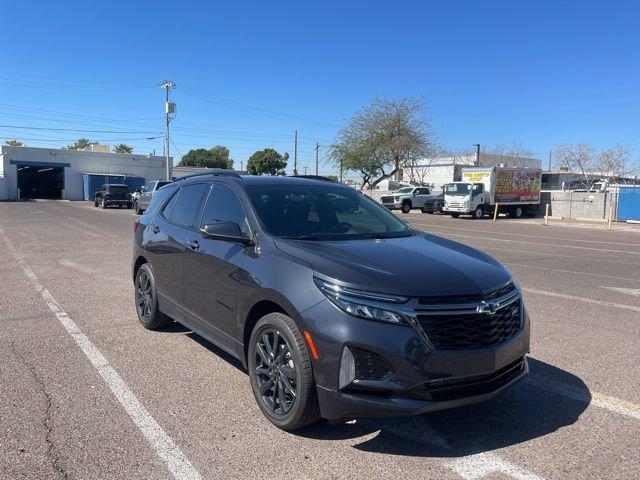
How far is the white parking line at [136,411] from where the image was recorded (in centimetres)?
323

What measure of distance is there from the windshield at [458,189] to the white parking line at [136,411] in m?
32.1

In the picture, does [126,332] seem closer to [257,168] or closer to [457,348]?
[457,348]

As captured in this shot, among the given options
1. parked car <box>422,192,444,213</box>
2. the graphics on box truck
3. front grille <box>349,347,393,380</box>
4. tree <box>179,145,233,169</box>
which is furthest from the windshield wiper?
tree <box>179,145,233,169</box>

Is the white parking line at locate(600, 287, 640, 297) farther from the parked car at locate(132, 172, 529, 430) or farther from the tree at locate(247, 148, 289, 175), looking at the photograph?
the tree at locate(247, 148, 289, 175)

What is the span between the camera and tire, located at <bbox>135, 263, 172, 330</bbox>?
5871mm

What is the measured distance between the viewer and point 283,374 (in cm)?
363

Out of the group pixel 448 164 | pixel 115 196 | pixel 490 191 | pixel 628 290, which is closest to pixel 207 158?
pixel 448 164

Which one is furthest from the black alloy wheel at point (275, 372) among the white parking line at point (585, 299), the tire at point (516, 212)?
the tire at point (516, 212)

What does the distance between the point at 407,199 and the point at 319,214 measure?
37.5 metres

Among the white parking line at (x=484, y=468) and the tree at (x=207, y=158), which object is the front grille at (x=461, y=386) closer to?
the white parking line at (x=484, y=468)

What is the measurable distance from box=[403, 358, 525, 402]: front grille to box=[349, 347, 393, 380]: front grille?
0.18 metres

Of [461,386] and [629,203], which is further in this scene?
[629,203]

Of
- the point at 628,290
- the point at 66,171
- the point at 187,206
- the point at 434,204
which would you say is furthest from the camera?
the point at 66,171

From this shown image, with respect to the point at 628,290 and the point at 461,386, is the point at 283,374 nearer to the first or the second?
the point at 461,386
